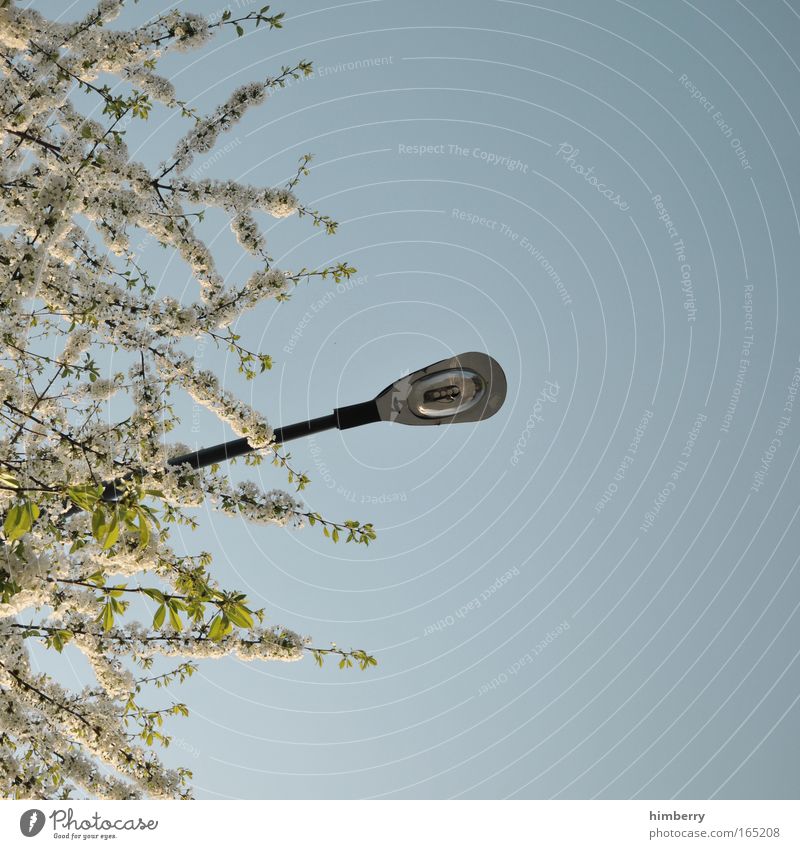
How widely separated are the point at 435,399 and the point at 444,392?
81 mm

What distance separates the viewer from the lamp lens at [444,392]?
4449 millimetres

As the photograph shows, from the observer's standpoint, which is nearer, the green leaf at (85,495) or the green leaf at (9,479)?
the green leaf at (85,495)

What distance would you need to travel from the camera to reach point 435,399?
4.51 m

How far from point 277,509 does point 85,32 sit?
102 inches

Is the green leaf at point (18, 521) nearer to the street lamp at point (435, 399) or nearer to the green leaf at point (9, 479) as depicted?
the green leaf at point (9, 479)

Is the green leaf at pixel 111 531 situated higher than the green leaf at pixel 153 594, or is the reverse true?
the green leaf at pixel 111 531

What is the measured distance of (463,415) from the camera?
4719 mm

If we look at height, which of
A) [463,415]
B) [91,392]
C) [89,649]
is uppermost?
[463,415]

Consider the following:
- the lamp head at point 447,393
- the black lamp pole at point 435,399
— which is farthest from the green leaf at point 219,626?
the lamp head at point 447,393
